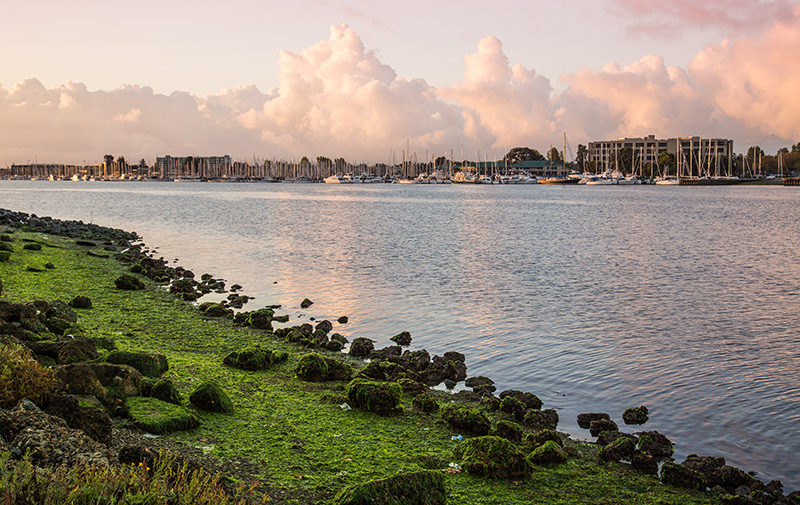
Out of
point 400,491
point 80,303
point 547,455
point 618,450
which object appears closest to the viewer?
point 400,491

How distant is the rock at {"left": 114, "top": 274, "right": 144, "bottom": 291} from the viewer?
2916cm

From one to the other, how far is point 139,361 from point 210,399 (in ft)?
8.86

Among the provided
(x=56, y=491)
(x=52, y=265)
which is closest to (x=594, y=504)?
(x=56, y=491)

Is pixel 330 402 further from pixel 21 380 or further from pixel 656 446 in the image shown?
pixel 656 446

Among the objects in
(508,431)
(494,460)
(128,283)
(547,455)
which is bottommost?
(547,455)

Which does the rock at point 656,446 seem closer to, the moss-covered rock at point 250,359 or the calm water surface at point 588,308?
the calm water surface at point 588,308

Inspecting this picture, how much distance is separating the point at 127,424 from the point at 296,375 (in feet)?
20.0

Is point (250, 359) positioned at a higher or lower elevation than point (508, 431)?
higher

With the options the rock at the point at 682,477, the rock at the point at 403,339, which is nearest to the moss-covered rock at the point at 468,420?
the rock at the point at 682,477

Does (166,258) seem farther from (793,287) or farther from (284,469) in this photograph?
(793,287)

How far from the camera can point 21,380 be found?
33.2ft

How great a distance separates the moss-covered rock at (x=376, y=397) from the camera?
1421 centimetres

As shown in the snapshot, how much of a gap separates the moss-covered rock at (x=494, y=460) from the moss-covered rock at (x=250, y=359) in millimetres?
7524

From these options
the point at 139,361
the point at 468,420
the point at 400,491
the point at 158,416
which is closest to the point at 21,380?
the point at 158,416
